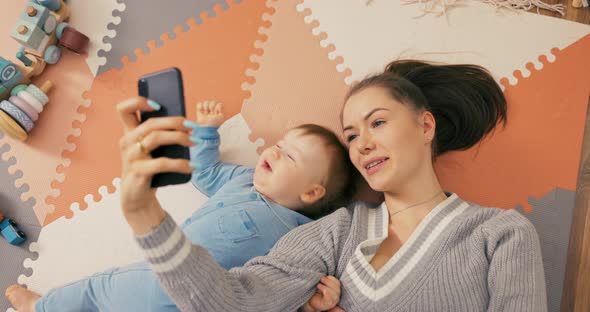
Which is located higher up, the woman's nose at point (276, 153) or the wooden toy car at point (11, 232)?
the woman's nose at point (276, 153)

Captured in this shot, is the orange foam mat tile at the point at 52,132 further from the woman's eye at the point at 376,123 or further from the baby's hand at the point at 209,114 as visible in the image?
the woman's eye at the point at 376,123

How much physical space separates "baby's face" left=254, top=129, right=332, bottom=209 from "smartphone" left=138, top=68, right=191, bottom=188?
502 mm

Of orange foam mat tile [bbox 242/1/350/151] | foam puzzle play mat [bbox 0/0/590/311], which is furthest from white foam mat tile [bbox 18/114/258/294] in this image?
orange foam mat tile [bbox 242/1/350/151]

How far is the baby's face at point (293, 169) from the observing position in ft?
4.00

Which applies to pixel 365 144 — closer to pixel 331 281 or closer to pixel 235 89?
pixel 331 281

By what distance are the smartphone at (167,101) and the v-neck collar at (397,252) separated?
0.51m

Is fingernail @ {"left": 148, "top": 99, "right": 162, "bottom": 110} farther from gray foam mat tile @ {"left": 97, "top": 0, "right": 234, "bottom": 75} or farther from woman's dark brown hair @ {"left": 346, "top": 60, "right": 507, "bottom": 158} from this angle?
gray foam mat tile @ {"left": 97, "top": 0, "right": 234, "bottom": 75}

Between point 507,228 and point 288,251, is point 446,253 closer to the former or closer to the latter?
point 507,228

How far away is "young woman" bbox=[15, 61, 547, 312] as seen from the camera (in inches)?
37.6

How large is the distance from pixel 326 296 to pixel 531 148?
827 mm

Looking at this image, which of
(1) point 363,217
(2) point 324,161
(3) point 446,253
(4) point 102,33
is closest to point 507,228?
(3) point 446,253

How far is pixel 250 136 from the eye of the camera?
142 cm

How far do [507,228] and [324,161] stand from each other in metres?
0.48

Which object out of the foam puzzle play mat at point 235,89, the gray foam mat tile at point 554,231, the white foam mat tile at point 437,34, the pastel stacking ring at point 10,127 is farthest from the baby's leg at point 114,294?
the gray foam mat tile at point 554,231
